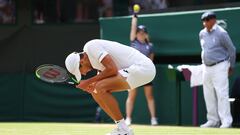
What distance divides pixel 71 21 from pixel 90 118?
2347mm

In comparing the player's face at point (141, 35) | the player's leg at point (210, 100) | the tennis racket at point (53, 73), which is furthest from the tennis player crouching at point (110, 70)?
the player's face at point (141, 35)

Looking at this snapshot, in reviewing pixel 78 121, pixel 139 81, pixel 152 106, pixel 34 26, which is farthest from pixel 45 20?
pixel 139 81

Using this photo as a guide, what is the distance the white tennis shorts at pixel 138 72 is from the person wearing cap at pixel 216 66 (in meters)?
3.36

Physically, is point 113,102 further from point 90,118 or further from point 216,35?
point 90,118

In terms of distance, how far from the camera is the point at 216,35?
11.2m

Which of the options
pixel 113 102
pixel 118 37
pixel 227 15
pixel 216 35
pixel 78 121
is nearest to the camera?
pixel 113 102

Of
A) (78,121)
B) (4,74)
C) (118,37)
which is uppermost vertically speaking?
(118,37)

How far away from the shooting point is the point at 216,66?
444 inches

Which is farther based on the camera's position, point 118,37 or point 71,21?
point 71,21

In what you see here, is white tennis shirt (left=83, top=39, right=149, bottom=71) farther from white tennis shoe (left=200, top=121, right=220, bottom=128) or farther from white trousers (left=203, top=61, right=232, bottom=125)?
white tennis shoe (left=200, top=121, right=220, bottom=128)

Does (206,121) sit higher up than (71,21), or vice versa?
(71,21)

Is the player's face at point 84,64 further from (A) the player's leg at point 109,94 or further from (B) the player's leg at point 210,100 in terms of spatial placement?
(B) the player's leg at point 210,100

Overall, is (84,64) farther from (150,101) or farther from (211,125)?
(150,101)

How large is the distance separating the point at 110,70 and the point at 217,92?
402 centimetres
